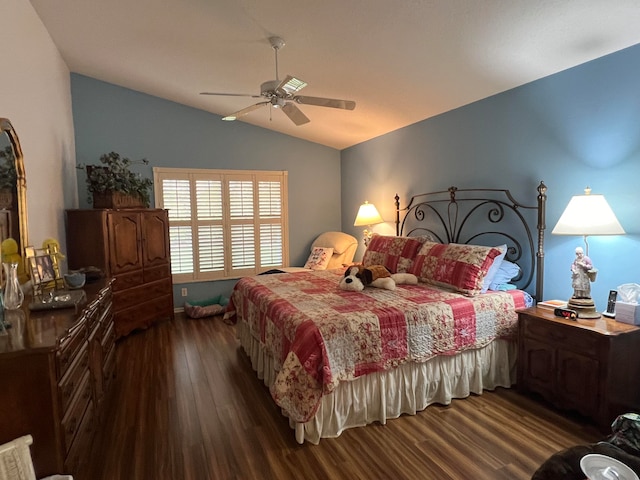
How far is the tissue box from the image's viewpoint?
233 centimetres

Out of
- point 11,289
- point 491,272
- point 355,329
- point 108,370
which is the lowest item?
point 108,370

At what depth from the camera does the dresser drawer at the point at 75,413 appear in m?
1.58

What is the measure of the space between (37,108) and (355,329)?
318 cm

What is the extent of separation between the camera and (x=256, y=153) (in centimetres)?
566

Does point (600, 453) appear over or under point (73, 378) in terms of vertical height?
under

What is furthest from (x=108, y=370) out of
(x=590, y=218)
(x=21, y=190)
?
(x=590, y=218)

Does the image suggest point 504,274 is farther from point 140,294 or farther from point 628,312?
point 140,294

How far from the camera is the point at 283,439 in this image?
2.35 metres

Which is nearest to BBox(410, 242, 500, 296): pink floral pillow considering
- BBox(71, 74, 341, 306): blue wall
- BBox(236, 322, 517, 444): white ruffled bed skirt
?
BBox(236, 322, 517, 444): white ruffled bed skirt

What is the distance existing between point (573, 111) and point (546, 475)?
2.60 meters

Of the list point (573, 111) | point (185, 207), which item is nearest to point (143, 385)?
point (185, 207)

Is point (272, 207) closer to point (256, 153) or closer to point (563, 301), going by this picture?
point (256, 153)

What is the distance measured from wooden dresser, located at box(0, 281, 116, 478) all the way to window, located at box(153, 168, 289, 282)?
10.7 ft

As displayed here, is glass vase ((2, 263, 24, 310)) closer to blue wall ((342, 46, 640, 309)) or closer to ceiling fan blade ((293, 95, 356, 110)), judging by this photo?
ceiling fan blade ((293, 95, 356, 110))
